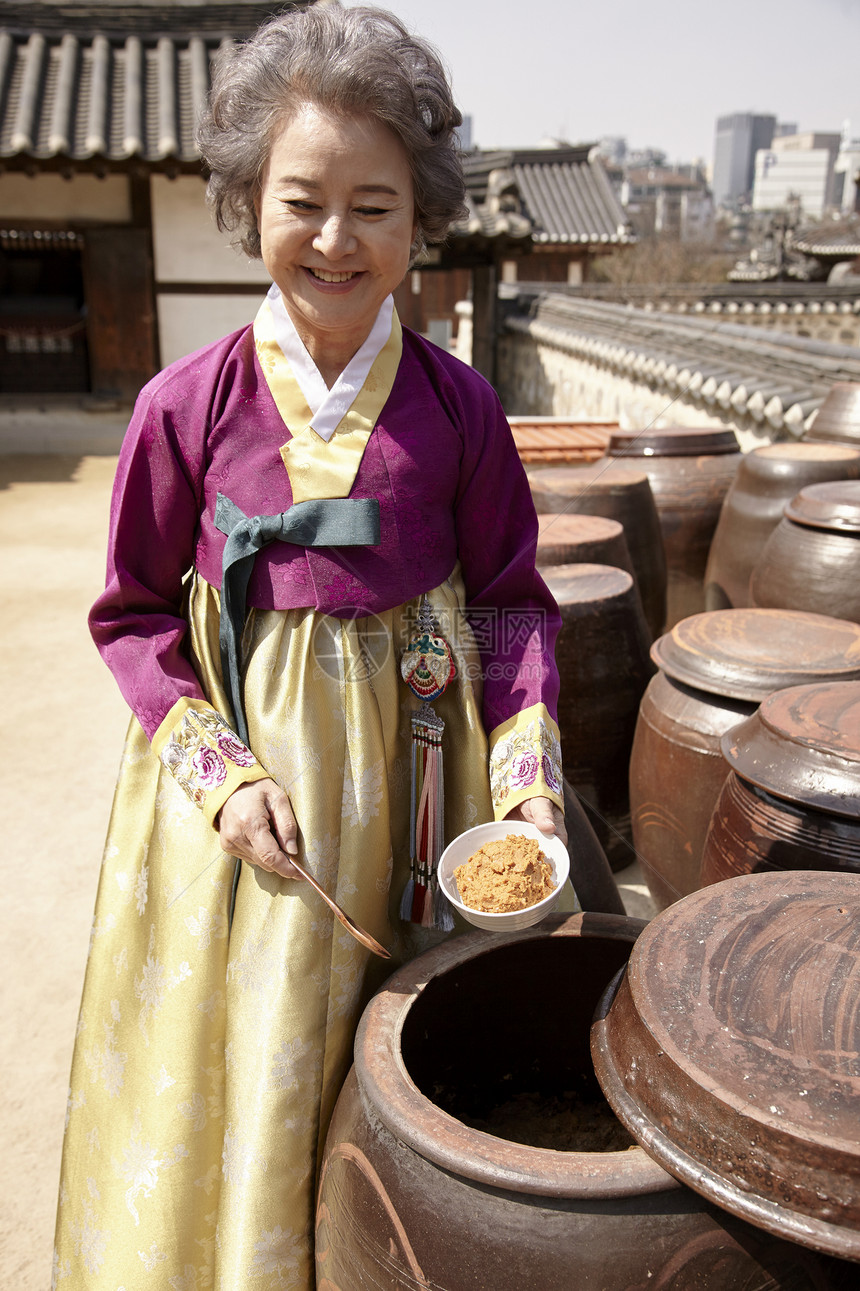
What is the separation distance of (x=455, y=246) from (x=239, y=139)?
9.60 m

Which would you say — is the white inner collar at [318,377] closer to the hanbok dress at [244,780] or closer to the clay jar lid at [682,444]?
the hanbok dress at [244,780]

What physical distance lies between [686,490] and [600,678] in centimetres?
191

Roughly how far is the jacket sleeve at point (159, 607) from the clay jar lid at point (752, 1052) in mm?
653

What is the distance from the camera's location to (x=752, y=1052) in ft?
3.70

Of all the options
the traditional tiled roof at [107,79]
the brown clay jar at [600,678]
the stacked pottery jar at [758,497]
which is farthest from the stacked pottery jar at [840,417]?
the traditional tiled roof at [107,79]

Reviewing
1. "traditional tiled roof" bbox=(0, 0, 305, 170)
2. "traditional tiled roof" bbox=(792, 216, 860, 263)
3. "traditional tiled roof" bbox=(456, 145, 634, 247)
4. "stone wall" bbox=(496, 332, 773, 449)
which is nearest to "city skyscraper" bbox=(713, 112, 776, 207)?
"traditional tiled roof" bbox=(792, 216, 860, 263)

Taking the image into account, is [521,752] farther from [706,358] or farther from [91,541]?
[91,541]

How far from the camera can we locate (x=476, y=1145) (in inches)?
47.2

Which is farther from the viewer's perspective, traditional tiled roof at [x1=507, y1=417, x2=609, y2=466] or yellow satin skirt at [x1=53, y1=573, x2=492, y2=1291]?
traditional tiled roof at [x1=507, y1=417, x2=609, y2=466]

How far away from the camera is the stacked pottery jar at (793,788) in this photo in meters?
1.90

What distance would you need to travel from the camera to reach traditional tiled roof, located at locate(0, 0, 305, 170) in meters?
8.23

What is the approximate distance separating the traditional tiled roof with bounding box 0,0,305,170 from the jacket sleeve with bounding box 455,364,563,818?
747cm

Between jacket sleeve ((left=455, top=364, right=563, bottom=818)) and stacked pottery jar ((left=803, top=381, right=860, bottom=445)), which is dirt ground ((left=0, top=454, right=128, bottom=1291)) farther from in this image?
stacked pottery jar ((left=803, top=381, right=860, bottom=445))

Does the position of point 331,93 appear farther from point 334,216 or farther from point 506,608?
point 506,608
